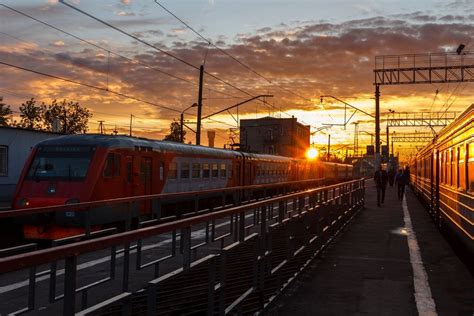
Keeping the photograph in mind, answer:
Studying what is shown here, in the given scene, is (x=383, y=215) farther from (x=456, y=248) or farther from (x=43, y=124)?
(x=43, y=124)

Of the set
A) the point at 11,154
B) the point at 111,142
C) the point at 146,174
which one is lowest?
the point at 146,174

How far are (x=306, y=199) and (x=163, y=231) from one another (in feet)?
19.4

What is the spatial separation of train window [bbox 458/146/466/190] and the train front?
8.30 metres

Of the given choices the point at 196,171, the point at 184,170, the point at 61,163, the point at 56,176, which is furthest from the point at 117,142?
the point at 196,171

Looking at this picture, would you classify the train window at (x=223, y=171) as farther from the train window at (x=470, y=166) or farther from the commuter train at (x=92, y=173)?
the train window at (x=470, y=166)

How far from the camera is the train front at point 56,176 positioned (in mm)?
13297

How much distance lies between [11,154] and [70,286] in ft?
91.0

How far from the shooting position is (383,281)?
8.25 metres

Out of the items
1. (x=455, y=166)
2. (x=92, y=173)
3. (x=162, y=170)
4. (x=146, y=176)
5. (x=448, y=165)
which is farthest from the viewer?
(x=162, y=170)

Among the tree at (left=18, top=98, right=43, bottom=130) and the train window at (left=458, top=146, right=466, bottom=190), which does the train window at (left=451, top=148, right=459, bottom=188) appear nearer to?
the train window at (left=458, top=146, right=466, bottom=190)

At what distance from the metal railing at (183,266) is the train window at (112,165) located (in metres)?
6.77

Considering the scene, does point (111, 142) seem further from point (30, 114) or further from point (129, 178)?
point (30, 114)

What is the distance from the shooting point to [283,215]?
7812 mm

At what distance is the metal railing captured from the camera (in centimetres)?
291
